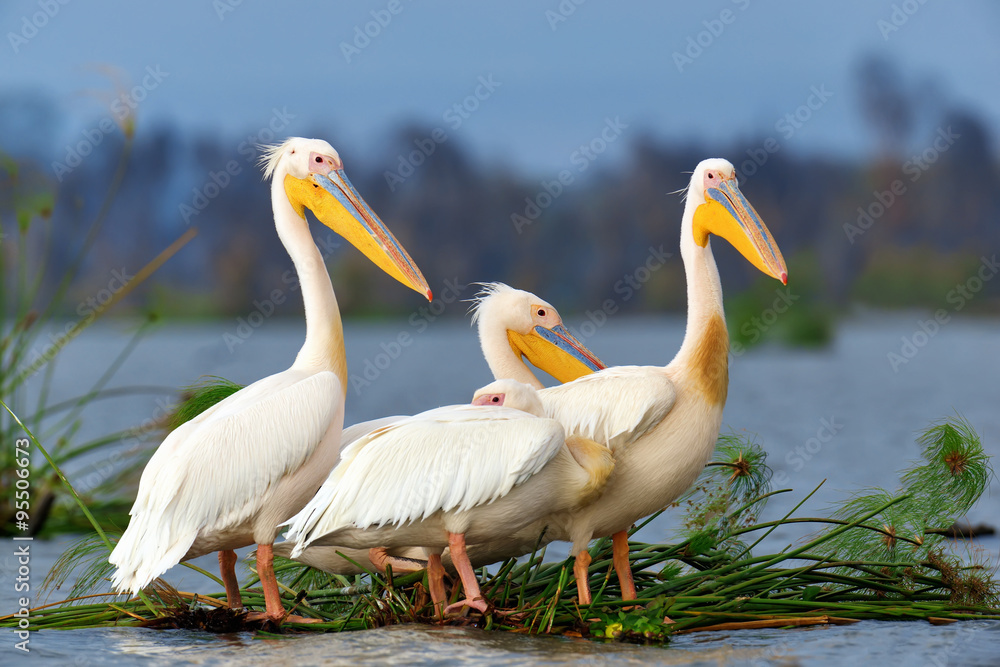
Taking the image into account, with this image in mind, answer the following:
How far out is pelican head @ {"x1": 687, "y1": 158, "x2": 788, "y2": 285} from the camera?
5.52 metres

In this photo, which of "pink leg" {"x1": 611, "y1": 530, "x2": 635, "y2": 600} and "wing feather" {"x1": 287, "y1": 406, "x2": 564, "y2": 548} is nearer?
"wing feather" {"x1": 287, "y1": 406, "x2": 564, "y2": 548}

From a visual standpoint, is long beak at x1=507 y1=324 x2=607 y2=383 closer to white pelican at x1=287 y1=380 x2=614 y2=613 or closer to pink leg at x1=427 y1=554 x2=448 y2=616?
white pelican at x1=287 y1=380 x2=614 y2=613

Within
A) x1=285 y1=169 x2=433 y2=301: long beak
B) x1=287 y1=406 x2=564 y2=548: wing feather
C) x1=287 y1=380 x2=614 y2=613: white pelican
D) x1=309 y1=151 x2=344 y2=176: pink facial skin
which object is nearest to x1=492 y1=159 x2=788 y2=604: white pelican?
x1=287 y1=380 x2=614 y2=613: white pelican

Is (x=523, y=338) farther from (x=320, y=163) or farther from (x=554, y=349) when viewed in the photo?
(x=320, y=163)

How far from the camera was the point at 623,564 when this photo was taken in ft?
17.1

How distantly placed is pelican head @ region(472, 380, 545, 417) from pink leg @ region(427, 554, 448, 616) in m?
0.73

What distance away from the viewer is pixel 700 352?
5.24 m

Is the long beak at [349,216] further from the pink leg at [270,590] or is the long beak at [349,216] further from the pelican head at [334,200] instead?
the pink leg at [270,590]

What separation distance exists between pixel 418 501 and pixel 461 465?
0.75 ft

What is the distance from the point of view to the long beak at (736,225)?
18.1 ft

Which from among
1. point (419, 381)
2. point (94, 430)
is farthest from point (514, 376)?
point (419, 381)

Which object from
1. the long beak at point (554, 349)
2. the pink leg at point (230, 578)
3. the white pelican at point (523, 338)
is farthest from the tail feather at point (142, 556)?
the long beak at point (554, 349)

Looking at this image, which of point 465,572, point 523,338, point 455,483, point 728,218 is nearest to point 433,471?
point 455,483

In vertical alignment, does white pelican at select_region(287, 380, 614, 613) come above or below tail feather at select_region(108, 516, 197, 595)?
above
